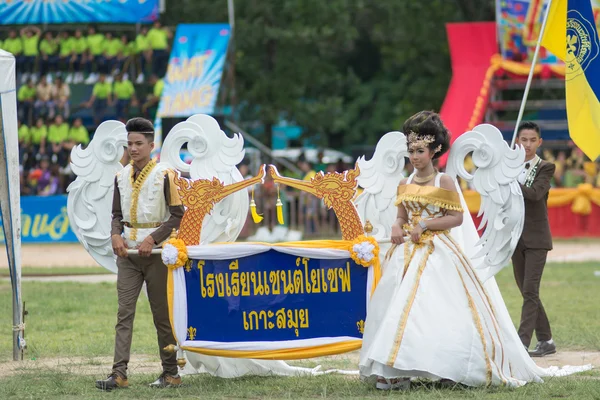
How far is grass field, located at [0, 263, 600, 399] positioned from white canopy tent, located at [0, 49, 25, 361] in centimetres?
59

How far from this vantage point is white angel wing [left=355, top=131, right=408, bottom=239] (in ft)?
26.1

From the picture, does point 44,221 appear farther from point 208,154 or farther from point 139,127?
point 139,127

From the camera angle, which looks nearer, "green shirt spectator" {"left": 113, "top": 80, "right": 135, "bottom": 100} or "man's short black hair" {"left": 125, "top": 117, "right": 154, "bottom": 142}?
"man's short black hair" {"left": 125, "top": 117, "right": 154, "bottom": 142}

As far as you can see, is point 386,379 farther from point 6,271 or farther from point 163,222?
point 6,271

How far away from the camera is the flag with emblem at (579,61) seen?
9523 mm

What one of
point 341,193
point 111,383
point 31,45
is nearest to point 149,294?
point 111,383

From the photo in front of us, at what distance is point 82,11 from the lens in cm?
2577

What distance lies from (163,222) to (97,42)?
19.2m

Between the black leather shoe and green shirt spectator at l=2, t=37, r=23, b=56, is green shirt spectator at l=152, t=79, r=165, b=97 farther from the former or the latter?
the black leather shoe

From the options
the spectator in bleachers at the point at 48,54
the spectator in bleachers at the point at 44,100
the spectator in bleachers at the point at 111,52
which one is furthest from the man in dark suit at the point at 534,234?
the spectator in bleachers at the point at 48,54

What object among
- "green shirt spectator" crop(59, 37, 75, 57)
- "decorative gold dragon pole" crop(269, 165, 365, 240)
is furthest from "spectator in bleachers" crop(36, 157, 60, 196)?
"decorative gold dragon pole" crop(269, 165, 365, 240)

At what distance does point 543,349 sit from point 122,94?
17.8m

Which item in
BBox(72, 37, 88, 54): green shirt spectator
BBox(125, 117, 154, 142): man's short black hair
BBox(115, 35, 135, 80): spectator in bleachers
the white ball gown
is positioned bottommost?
the white ball gown

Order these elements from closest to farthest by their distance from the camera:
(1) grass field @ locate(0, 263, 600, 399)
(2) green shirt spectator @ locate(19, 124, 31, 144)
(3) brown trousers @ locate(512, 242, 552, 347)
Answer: (1) grass field @ locate(0, 263, 600, 399) → (3) brown trousers @ locate(512, 242, 552, 347) → (2) green shirt spectator @ locate(19, 124, 31, 144)
